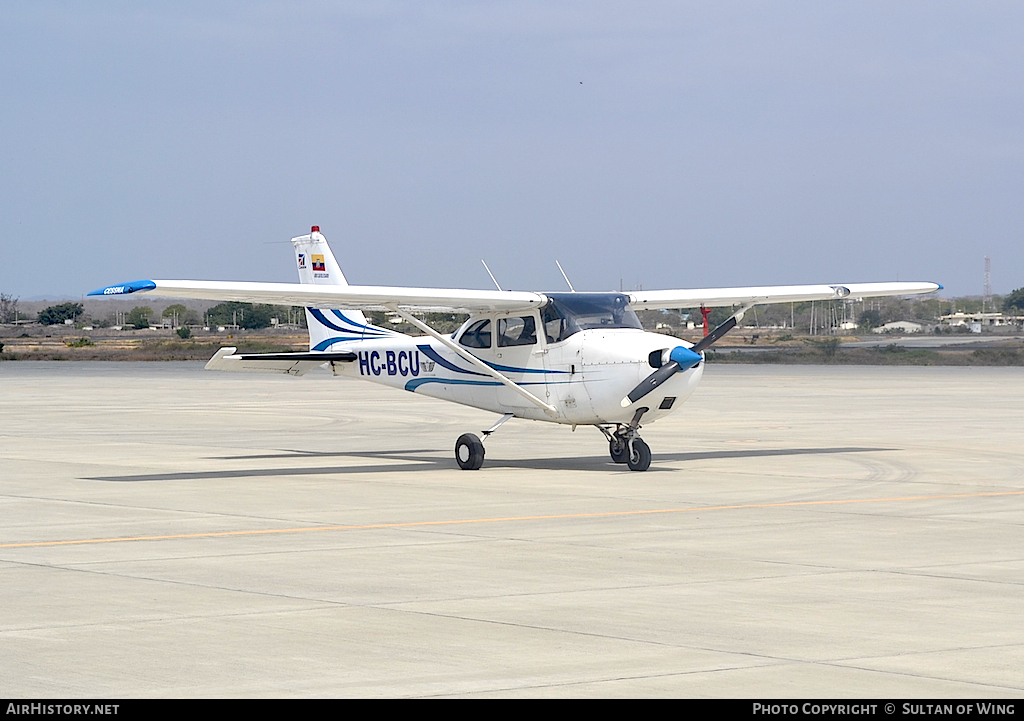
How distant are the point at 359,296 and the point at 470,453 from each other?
255 cm

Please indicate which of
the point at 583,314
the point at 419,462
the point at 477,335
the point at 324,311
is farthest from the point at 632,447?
the point at 324,311

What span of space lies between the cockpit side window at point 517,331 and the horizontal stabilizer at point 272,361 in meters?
3.31

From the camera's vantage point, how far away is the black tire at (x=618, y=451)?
62.0ft

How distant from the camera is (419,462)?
20562mm

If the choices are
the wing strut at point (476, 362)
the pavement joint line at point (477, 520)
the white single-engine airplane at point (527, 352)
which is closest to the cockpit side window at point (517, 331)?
the white single-engine airplane at point (527, 352)

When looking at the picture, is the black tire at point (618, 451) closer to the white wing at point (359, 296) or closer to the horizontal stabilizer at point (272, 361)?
the white wing at point (359, 296)

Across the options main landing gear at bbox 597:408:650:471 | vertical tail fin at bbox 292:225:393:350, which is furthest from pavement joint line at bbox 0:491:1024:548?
vertical tail fin at bbox 292:225:393:350

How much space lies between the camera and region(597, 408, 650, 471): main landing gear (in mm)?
18422

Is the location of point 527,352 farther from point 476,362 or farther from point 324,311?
point 324,311

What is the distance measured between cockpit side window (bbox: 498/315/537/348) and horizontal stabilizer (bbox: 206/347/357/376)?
130 inches

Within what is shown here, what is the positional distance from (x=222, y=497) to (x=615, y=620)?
808 cm

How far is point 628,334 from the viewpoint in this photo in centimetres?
1848

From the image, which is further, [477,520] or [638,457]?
[638,457]

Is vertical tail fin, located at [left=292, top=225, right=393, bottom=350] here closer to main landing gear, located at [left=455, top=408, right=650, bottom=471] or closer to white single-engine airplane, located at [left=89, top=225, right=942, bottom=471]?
white single-engine airplane, located at [left=89, top=225, right=942, bottom=471]
